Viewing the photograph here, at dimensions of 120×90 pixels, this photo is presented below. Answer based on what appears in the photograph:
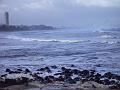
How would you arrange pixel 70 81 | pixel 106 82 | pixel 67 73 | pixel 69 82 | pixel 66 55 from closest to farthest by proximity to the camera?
1. pixel 106 82
2. pixel 69 82
3. pixel 70 81
4. pixel 67 73
5. pixel 66 55

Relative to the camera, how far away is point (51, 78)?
12969mm

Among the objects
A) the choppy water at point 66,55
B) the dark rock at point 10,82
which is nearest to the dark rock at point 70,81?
the dark rock at point 10,82

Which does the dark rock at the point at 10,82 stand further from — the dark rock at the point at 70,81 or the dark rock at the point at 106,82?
the dark rock at the point at 106,82

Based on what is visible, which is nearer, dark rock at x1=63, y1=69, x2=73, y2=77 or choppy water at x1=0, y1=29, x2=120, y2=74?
dark rock at x1=63, y1=69, x2=73, y2=77

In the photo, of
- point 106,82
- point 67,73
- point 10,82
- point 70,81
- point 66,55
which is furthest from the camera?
point 66,55

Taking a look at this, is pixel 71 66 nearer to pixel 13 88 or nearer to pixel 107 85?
pixel 107 85

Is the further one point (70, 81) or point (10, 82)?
point (70, 81)

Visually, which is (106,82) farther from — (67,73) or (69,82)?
(67,73)

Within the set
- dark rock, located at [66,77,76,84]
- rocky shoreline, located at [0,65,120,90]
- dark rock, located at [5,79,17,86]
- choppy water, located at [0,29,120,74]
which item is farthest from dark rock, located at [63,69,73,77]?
dark rock, located at [5,79,17,86]

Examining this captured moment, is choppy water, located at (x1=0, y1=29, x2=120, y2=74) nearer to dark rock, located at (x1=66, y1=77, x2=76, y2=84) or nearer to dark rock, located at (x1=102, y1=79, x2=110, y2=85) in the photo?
dark rock, located at (x1=102, y1=79, x2=110, y2=85)

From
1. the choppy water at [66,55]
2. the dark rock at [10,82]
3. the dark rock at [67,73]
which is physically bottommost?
the choppy water at [66,55]

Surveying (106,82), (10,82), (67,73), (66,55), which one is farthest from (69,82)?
(66,55)

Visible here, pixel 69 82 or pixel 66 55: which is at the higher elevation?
pixel 69 82

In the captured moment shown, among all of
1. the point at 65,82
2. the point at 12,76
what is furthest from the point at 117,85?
the point at 12,76
